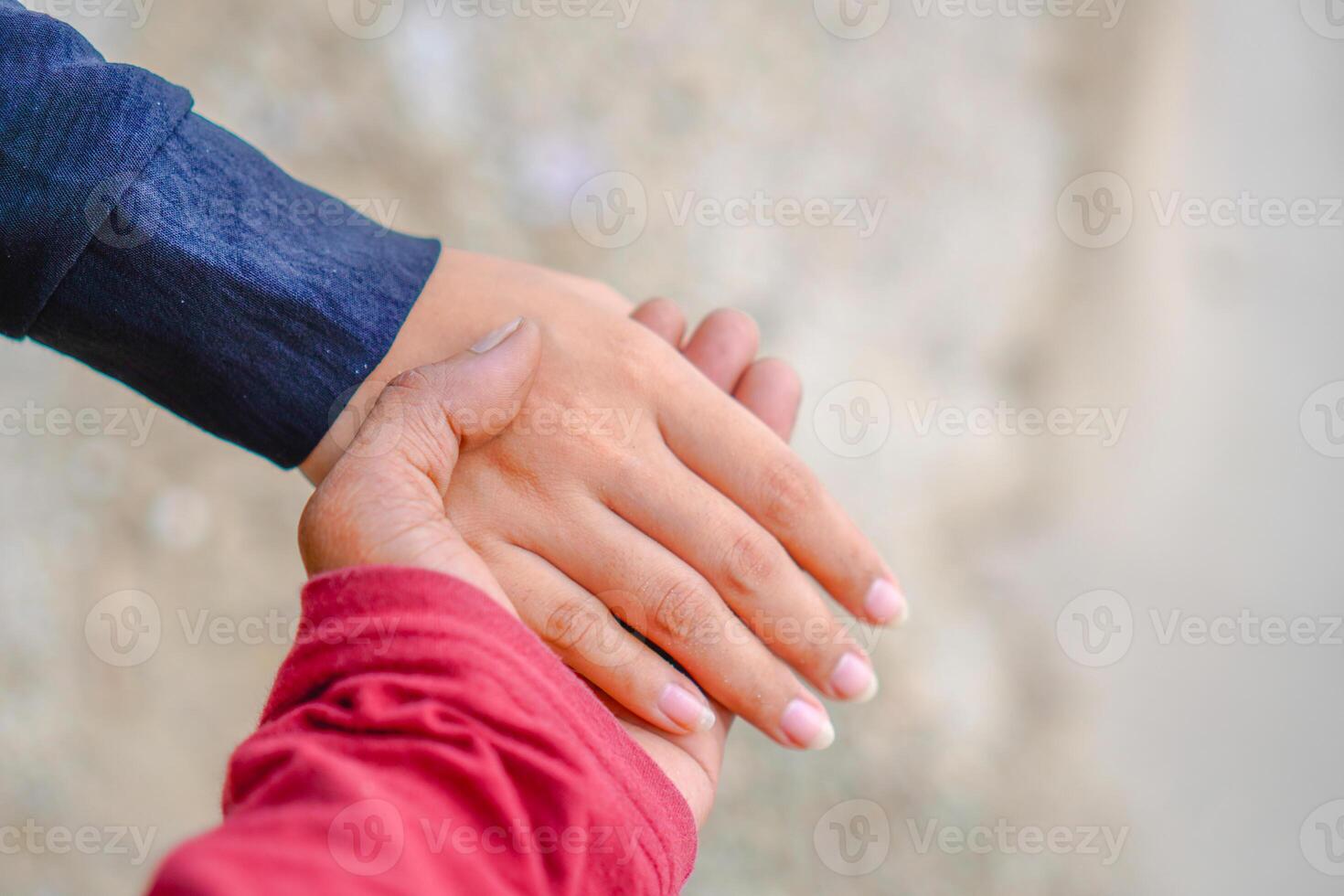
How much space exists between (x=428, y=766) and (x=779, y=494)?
0.51 meters

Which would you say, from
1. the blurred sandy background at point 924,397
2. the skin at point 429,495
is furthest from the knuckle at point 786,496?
the blurred sandy background at point 924,397

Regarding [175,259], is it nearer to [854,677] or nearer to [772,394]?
[772,394]

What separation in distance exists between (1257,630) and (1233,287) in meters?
0.63

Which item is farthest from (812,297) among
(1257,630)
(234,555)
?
(234,555)

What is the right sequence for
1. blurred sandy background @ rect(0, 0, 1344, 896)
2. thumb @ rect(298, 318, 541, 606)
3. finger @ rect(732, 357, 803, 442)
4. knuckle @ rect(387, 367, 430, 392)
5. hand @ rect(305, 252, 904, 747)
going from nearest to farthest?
thumb @ rect(298, 318, 541, 606) < knuckle @ rect(387, 367, 430, 392) < hand @ rect(305, 252, 904, 747) < finger @ rect(732, 357, 803, 442) < blurred sandy background @ rect(0, 0, 1344, 896)

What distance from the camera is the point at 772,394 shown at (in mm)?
1178

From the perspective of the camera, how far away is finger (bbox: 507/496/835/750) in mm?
976

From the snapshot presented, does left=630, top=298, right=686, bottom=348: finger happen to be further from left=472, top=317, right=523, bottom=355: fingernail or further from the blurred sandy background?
the blurred sandy background

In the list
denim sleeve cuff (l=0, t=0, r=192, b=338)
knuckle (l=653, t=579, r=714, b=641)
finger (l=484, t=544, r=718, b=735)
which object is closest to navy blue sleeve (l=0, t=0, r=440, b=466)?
denim sleeve cuff (l=0, t=0, r=192, b=338)

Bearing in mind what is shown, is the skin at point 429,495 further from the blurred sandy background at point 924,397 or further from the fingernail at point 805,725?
the blurred sandy background at point 924,397

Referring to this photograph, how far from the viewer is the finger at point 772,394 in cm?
117

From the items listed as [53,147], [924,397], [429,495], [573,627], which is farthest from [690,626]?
[924,397]

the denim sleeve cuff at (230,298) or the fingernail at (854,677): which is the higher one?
the fingernail at (854,677)

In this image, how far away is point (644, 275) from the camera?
1.67 meters
